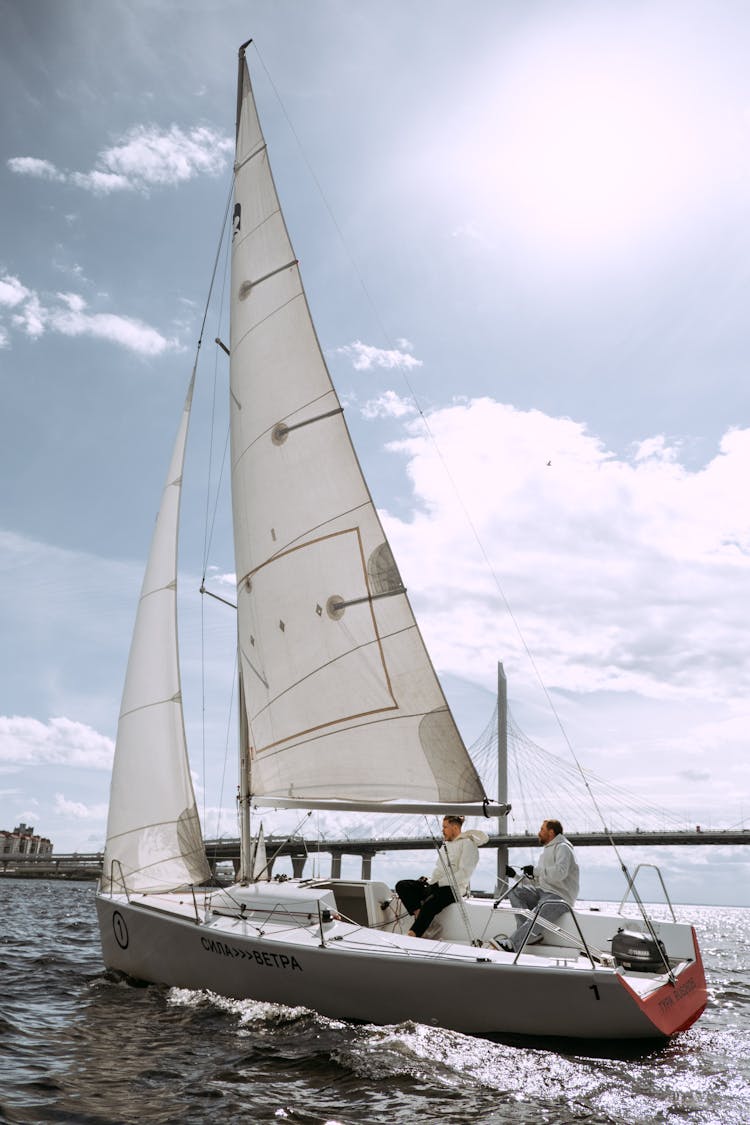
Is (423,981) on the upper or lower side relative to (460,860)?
lower

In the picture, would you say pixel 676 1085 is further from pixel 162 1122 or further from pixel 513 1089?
pixel 162 1122

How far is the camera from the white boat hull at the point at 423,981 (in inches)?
248

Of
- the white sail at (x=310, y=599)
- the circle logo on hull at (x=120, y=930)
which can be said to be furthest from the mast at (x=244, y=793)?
the circle logo on hull at (x=120, y=930)

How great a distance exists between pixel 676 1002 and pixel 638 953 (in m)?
0.46

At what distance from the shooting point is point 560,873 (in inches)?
315

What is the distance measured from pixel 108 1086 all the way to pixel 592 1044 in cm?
379

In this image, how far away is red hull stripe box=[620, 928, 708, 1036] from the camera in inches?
248

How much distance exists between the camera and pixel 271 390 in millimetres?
11516

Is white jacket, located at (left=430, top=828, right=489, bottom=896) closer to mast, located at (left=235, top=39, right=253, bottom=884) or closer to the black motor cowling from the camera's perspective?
the black motor cowling

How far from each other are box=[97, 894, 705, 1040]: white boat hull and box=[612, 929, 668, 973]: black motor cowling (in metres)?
0.14

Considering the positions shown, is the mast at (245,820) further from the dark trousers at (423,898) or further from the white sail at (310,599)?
the dark trousers at (423,898)

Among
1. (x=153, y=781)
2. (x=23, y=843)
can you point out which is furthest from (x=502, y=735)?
(x=23, y=843)

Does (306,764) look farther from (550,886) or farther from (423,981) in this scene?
(423,981)

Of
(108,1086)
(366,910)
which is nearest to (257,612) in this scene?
(366,910)
